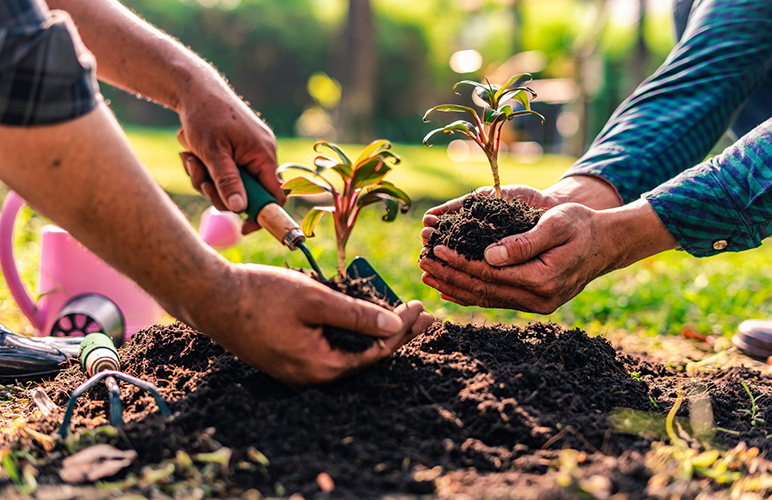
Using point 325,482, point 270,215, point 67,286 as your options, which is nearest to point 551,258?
point 270,215

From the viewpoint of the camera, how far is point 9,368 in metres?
2.02

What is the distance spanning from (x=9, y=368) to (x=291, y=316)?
1.32 meters

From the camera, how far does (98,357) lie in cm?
175

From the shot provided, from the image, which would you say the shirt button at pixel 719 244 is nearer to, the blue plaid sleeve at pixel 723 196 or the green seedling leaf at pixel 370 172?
the blue plaid sleeve at pixel 723 196

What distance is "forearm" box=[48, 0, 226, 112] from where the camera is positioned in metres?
1.95

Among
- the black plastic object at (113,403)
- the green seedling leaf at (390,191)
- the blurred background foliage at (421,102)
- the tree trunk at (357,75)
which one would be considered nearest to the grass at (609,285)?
the blurred background foliage at (421,102)

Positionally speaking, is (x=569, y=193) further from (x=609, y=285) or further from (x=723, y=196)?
(x=609, y=285)

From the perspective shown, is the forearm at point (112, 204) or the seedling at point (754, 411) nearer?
the forearm at point (112, 204)

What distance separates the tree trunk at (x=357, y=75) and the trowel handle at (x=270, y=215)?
976 cm

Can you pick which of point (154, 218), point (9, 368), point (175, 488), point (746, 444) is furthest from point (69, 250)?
Answer: point (746, 444)

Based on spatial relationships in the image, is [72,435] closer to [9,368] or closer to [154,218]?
[154,218]

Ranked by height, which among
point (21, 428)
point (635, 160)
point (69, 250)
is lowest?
point (21, 428)

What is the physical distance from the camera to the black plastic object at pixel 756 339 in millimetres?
2566

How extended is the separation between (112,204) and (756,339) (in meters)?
2.69
